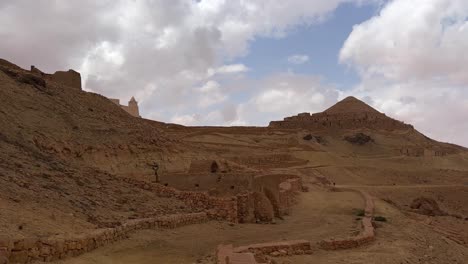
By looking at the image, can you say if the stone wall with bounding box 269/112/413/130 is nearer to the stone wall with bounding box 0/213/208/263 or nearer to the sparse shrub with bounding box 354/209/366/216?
the sparse shrub with bounding box 354/209/366/216

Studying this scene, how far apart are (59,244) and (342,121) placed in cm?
6149

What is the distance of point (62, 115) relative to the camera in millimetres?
22062

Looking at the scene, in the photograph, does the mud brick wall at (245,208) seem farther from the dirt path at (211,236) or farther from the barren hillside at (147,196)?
the dirt path at (211,236)

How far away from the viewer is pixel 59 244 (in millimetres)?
8133

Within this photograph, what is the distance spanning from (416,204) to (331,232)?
41.2 ft

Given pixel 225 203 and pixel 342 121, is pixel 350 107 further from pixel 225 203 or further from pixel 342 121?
pixel 225 203

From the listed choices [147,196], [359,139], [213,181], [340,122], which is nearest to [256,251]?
[147,196]

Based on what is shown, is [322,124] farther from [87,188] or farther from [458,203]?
[87,188]

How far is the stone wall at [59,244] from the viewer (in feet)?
23.9

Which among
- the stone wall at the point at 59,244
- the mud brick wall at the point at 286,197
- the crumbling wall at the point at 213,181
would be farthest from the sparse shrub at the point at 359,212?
the stone wall at the point at 59,244

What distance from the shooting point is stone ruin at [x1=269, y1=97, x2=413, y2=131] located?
66.8 m

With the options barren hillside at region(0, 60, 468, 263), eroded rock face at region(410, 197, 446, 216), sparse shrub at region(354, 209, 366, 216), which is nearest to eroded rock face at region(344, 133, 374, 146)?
barren hillside at region(0, 60, 468, 263)

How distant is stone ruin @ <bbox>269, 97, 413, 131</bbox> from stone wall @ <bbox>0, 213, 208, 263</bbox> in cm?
5587

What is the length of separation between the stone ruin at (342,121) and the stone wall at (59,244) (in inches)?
2200
